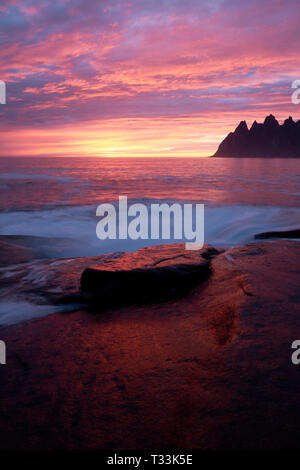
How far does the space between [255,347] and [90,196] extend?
14681 millimetres

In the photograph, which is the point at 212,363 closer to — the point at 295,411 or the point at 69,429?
the point at 295,411

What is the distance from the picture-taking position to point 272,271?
370 centimetres

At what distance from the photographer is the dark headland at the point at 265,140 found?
108 meters

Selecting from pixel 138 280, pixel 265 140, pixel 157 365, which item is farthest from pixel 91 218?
pixel 265 140

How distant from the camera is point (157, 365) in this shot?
200cm

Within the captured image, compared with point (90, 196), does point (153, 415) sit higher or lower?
lower

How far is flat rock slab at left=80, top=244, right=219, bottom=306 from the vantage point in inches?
124

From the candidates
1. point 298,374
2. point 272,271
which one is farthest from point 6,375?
point 272,271

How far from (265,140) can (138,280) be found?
128 m

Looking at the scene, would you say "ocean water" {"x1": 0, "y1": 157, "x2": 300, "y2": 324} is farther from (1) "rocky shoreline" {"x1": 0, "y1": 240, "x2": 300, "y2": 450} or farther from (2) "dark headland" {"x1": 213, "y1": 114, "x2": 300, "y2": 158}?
(2) "dark headland" {"x1": 213, "y1": 114, "x2": 300, "y2": 158}

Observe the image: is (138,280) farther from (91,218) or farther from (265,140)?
(265,140)

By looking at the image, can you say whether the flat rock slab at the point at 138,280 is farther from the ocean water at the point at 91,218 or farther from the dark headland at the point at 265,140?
the dark headland at the point at 265,140

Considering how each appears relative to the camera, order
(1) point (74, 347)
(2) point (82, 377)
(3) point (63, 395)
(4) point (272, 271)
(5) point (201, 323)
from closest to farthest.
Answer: (3) point (63, 395) → (2) point (82, 377) → (1) point (74, 347) → (5) point (201, 323) → (4) point (272, 271)

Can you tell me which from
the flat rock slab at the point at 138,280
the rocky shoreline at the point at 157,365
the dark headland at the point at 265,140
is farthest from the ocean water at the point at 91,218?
the dark headland at the point at 265,140
